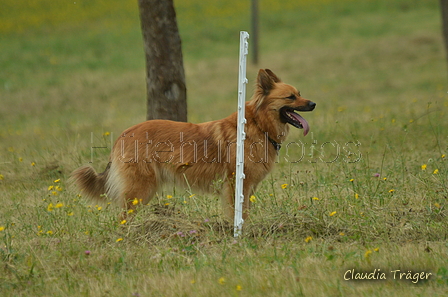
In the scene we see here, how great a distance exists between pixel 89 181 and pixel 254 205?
1746 millimetres

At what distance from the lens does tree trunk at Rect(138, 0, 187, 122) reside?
6.98 m

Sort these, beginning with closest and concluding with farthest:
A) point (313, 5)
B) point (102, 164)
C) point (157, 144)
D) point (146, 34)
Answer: point (157, 144)
point (146, 34)
point (102, 164)
point (313, 5)

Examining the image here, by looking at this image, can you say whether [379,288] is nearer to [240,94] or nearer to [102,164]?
[240,94]

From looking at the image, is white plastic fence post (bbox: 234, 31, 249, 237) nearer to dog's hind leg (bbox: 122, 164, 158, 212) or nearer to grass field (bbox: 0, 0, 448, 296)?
grass field (bbox: 0, 0, 448, 296)

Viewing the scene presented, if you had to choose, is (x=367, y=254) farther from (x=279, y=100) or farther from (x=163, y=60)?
(x=163, y=60)

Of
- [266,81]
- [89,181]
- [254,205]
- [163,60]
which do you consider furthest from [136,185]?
[163,60]

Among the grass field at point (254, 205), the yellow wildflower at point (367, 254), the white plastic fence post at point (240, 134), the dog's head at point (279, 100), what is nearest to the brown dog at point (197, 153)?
the dog's head at point (279, 100)

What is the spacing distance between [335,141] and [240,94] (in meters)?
4.20

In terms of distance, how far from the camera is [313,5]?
33938mm

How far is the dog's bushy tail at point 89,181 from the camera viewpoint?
5559 millimetres

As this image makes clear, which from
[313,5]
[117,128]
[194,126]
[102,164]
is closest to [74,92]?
[117,128]

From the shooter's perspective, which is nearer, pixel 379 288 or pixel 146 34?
pixel 379 288

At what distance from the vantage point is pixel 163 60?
7102 mm

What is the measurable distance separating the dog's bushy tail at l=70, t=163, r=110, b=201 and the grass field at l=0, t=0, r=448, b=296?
0.13 m
